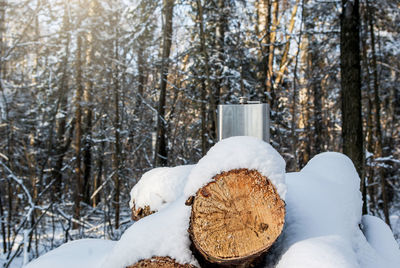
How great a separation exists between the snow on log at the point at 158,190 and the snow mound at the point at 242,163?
60 cm

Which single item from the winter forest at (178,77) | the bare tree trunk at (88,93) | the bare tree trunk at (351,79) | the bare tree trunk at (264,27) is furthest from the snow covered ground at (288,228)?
the bare tree trunk at (88,93)

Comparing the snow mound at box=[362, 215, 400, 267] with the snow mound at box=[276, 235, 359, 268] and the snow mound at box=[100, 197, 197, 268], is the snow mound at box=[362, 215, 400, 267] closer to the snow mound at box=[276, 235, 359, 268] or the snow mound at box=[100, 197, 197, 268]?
the snow mound at box=[276, 235, 359, 268]

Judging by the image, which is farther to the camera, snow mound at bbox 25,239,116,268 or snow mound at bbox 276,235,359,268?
snow mound at bbox 25,239,116,268

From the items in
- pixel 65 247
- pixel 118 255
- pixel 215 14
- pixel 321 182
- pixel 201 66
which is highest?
pixel 215 14

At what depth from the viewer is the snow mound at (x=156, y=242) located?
1.54 meters

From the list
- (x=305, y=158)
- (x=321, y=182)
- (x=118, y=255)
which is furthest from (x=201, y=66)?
(x=118, y=255)

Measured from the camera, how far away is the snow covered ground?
1471mm

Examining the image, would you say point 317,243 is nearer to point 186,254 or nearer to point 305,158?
point 186,254

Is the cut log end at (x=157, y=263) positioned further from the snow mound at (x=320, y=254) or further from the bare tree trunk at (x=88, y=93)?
the bare tree trunk at (x=88, y=93)

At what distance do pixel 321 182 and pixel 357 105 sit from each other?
12.0ft

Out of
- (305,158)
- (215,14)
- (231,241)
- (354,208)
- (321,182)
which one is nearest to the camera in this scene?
(231,241)

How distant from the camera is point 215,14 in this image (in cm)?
898

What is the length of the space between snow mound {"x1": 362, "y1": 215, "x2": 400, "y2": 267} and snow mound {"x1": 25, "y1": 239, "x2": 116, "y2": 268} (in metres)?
1.93

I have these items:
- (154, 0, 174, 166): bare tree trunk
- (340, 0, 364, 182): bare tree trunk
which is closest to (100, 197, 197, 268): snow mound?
(340, 0, 364, 182): bare tree trunk
